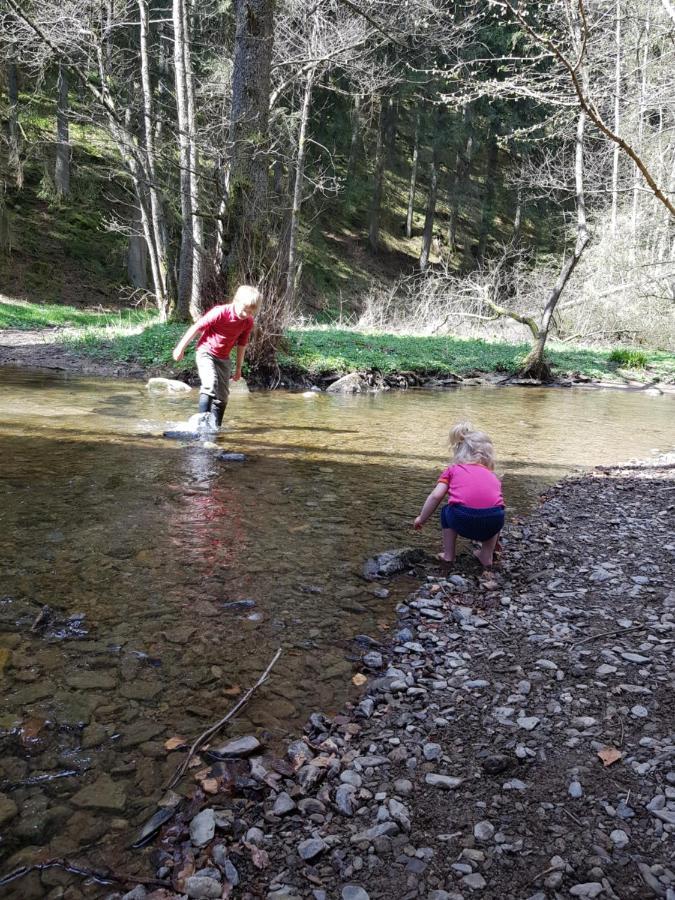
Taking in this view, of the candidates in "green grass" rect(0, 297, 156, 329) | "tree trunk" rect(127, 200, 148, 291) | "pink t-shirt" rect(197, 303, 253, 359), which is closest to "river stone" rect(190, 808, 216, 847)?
"pink t-shirt" rect(197, 303, 253, 359)

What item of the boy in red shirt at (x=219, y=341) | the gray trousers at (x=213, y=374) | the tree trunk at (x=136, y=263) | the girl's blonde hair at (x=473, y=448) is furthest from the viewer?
the tree trunk at (x=136, y=263)

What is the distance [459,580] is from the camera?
4.34 meters

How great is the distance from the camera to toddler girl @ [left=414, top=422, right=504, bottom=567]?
14.5 feet

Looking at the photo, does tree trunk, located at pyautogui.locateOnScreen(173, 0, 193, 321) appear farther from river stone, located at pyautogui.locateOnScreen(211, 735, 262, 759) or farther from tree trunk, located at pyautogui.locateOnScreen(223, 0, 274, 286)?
river stone, located at pyautogui.locateOnScreen(211, 735, 262, 759)

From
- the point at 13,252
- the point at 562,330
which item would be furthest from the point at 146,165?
the point at 562,330

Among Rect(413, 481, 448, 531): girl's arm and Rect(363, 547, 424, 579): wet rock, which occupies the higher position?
Rect(413, 481, 448, 531): girl's arm

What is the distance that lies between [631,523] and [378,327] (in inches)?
688

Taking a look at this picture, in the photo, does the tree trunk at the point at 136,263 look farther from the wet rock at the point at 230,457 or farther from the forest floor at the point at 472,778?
the forest floor at the point at 472,778

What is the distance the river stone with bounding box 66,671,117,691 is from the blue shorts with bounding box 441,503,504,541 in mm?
2504

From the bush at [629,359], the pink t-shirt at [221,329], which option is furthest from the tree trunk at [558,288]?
the pink t-shirt at [221,329]

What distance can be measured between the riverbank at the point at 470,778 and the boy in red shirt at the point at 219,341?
4.78 m

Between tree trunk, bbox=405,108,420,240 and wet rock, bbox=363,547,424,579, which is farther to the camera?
tree trunk, bbox=405,108,420,240

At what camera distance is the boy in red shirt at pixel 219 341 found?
760cm

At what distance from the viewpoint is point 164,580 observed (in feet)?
13.3
